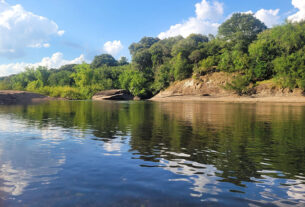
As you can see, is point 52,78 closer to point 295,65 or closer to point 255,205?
point 295,65

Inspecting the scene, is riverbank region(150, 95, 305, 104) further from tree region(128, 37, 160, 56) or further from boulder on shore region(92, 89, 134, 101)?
tree region(128, 37, 160, 56)

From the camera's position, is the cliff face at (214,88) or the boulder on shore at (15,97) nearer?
the boulder on shore at (15,97)

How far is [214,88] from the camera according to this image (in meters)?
78.8

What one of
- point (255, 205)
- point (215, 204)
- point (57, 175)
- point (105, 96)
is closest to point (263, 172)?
point (255, 205)

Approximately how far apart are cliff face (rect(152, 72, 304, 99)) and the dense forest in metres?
1.92

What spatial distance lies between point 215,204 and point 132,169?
8.60 ft

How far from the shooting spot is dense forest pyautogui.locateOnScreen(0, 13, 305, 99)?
65312 mm

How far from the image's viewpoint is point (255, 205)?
4293 millimetres

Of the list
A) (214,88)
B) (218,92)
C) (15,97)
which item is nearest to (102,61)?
(214,88)

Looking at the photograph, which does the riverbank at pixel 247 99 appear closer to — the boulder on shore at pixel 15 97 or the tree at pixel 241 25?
the tree at pixel 241 25

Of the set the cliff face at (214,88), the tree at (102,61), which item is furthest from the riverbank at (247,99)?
the tree at (102,61)

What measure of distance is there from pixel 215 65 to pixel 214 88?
11679mm

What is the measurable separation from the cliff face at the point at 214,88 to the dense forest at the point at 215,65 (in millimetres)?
1923

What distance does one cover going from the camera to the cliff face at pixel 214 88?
6366 centimetres
